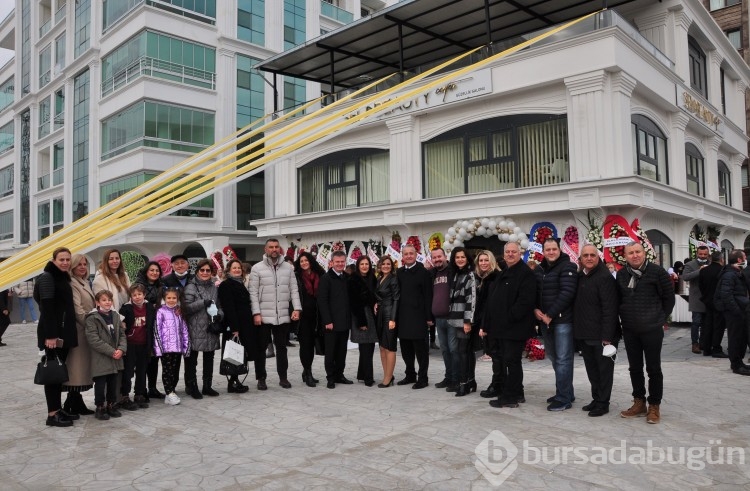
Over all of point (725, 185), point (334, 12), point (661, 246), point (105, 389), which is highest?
point (334, 12)

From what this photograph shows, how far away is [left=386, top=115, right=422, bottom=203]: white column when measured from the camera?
17672 millimetres

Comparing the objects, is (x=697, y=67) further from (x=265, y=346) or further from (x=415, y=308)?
(x=265, y=346)

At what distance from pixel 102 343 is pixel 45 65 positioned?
126 ft

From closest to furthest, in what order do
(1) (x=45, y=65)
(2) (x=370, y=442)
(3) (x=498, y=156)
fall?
1. (2) (x=370, y=442)
2. (3) (x=498, y=156)
3. (1) (x=45, y=65)

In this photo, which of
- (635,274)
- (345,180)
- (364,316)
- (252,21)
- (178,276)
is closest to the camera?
(635,274)

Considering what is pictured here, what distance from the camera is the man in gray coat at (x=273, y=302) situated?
803 centimetres

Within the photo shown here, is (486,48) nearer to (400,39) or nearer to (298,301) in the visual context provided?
(400,39)

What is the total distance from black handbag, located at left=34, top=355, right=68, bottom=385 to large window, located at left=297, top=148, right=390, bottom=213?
1340cm

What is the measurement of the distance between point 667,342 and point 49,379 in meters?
11.3

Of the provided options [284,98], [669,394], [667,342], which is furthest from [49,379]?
[284,98]

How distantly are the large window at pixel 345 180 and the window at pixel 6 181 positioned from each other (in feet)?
103

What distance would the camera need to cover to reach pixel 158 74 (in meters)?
26.6

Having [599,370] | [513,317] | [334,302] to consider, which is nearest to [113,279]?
[334,302]

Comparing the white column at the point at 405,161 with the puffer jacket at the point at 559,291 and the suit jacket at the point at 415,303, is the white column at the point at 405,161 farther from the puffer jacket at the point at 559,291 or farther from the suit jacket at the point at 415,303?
the puffer jacket at the point at 559,291
